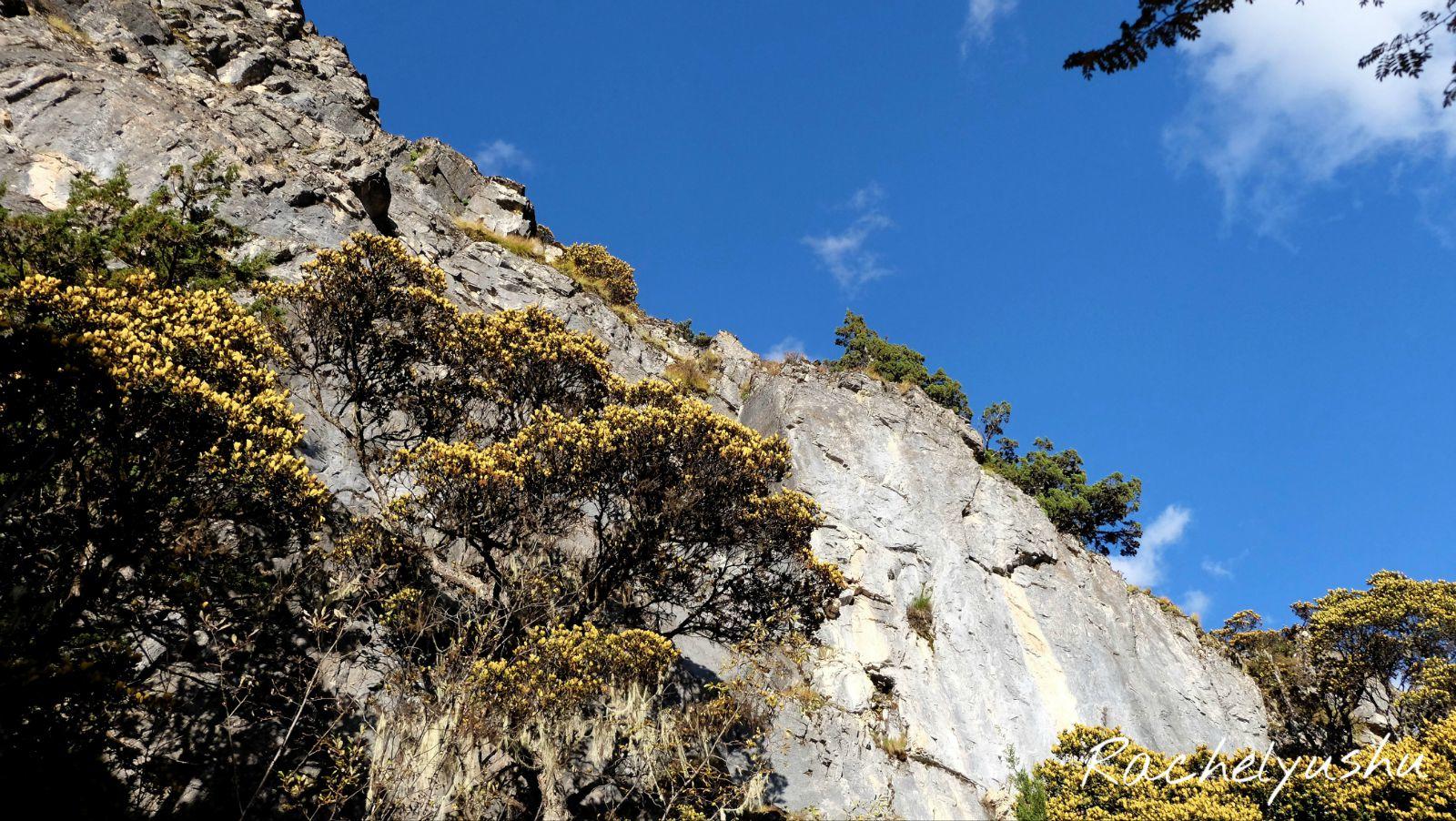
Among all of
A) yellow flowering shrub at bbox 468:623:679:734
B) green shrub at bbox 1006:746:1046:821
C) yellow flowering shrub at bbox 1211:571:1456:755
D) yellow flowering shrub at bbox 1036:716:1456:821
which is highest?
yellow flowering shrub at bbox 1211:571:1456:755

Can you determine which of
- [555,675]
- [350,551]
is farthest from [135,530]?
[555,675]

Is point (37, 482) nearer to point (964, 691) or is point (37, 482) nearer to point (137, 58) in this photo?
point (964, 691)

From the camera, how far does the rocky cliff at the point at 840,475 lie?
1917cm

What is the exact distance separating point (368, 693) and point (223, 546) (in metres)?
3.40

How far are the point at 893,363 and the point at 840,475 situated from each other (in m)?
14.9

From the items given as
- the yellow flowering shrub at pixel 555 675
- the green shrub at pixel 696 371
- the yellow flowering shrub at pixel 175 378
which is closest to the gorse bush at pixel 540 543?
the yellow flowering shrub at pixel 555 675

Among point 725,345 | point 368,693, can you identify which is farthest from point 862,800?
point 725,345

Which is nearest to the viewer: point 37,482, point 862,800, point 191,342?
point 37,482

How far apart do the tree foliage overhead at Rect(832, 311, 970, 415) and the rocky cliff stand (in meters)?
6.64

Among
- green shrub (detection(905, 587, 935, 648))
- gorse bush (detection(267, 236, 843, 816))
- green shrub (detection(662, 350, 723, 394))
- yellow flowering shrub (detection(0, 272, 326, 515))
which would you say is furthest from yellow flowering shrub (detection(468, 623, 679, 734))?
green shrub (detection(662, 350, 723, 394))

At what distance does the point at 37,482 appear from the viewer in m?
8.09

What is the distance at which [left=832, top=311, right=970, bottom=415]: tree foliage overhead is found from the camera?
38188 mm

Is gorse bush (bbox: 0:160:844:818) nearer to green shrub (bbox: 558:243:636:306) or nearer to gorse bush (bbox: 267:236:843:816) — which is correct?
gorse bush (bbox: 267:236:843:816)

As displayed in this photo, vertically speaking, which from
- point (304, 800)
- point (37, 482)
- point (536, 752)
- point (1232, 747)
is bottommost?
point (304, 800)
